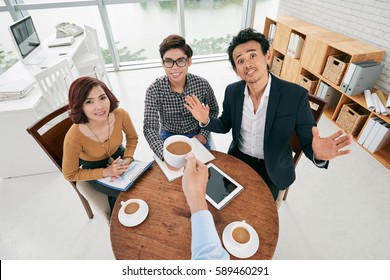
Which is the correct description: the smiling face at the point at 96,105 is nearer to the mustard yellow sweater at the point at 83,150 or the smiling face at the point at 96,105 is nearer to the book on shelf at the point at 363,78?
the mustard yellow sweater at the point at 83,150

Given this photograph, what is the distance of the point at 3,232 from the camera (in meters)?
2.00

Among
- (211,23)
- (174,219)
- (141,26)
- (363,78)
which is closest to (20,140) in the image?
(174,219)

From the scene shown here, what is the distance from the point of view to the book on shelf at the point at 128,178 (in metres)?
1.28

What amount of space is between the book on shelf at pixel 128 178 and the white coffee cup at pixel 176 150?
0.31m

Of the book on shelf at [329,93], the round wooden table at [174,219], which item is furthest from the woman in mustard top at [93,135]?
the book on shelf at [329,93]

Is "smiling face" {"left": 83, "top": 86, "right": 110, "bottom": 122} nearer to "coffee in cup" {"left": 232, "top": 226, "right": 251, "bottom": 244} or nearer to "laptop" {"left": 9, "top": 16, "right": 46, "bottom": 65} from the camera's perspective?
"coffee in cup" {"left": 232, "top": 226, "right": 251, "bottom": 244}

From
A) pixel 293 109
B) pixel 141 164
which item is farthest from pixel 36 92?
pixel 293 109

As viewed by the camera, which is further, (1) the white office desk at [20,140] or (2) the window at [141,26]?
(2) the window at [141,26]

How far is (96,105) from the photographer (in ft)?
4.53

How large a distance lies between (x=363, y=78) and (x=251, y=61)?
6.51 feet

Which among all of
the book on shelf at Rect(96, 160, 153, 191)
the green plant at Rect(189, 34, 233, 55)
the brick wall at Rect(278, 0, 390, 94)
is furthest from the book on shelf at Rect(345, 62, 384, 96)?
the green plant at Rect(189, 34, 233, 55)

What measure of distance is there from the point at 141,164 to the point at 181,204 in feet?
1.32

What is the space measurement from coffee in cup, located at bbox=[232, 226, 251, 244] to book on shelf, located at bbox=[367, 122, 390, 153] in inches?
89.5

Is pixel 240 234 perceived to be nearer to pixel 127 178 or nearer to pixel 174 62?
pixel 127 178
